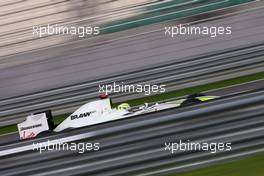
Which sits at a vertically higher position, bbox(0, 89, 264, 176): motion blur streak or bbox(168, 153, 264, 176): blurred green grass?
bbox(0, 89, 264, 176): motion blur streak

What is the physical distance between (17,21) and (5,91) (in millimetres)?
1459

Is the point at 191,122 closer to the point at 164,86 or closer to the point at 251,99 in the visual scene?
the point at 251,99

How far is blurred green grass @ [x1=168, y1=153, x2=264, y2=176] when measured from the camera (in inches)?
190

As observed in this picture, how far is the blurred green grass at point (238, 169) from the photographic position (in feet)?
15.9

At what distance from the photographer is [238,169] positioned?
4898 mm

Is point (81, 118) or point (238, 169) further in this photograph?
point (81, 118)

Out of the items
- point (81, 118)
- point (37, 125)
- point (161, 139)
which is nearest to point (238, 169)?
point (161, 139)

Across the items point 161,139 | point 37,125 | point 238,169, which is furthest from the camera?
point 37,125

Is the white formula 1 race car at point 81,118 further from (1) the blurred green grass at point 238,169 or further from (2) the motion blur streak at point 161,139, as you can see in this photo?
(1) the blurred green grass at point 238,169

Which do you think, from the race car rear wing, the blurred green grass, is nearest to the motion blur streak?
the blurred green grass

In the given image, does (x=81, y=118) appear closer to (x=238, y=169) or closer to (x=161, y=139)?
(x=161, y=139)

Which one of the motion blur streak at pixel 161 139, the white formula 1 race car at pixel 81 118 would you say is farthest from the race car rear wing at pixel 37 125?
the motion blur streak at pixel 161 139

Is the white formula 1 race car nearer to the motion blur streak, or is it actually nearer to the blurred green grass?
the motion blur streak

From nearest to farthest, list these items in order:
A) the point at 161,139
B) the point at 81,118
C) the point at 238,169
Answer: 1. the point at 238,169
2. the point at 161,139
3. the point at 81,118
